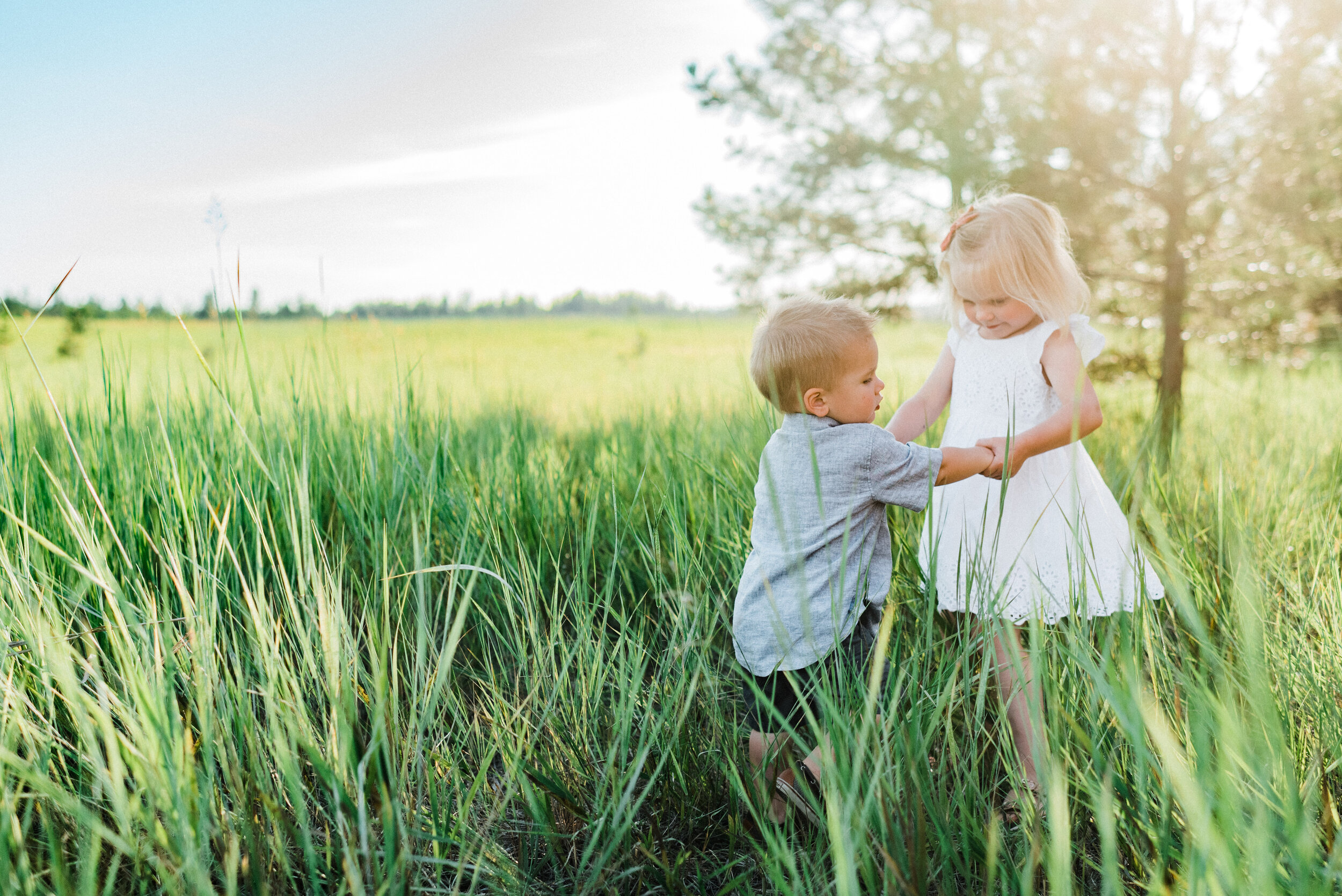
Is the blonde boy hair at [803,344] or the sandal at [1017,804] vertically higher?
the blonde boy hair at [803,344]

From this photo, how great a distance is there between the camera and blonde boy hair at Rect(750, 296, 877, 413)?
4.37 ft

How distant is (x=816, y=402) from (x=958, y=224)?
72 cm

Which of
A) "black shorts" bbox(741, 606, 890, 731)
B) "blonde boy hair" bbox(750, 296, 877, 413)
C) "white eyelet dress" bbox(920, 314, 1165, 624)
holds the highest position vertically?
"blonde boy hair" bbox(750, 296, 877, 413)

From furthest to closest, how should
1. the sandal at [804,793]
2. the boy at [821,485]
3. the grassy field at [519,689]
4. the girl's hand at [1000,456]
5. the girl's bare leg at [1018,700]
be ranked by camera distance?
the girl's hand at [1000,456] < the boy at [821,485] < the girl's bare leg at [1018,700] < the sandal at [804,793] < the grassy field at [519,689]

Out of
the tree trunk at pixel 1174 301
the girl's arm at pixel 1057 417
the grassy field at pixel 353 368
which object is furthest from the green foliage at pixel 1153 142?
the girl's arm at pixel 1057 417

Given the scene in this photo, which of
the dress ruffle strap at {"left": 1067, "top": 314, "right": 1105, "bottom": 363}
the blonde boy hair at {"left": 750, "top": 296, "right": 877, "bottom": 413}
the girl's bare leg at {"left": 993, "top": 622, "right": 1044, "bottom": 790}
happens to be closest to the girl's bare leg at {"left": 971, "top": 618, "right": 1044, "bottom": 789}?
the girl's bare leg at {"left": 993, "top": 622, "right": 1044, "bottom": 790}

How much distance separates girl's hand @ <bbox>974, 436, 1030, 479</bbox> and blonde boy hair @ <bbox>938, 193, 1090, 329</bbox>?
35 cm

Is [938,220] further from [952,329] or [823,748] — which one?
[823,748]

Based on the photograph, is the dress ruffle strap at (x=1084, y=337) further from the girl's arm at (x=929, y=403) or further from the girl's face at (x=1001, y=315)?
the girl's arm at (x=929, y=403)

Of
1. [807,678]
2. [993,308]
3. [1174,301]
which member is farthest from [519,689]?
[1174,301]

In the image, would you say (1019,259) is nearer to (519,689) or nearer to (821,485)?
(821,485)

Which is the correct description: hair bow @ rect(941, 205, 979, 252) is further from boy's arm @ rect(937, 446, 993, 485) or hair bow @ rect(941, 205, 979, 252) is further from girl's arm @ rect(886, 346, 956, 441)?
boy's arm @ rect(937, 446, 993, 485)

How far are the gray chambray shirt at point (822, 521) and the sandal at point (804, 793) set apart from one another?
0.19 meters

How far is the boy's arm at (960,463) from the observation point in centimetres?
138
